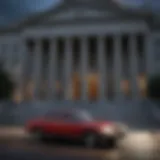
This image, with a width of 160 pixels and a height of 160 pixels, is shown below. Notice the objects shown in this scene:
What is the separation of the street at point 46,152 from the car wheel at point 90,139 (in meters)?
0.10

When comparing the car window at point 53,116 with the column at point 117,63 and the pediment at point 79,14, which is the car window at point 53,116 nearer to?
the pediment at point 79,14

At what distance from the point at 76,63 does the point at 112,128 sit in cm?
957

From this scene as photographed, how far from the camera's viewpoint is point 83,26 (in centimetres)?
1248

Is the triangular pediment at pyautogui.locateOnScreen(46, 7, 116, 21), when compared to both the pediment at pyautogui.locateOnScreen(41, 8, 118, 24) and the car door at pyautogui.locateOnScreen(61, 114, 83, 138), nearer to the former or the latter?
the pediment at pyautogui.locateOnScreen(41, 8, 118, 24)

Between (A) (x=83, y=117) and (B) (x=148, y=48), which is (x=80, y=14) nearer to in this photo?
(B) (x=148, y=48)

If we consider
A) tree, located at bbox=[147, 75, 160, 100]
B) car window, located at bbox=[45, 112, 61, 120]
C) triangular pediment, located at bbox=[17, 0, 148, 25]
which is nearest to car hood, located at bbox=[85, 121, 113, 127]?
car window, located at bbox=[45, 112, 61, 120]

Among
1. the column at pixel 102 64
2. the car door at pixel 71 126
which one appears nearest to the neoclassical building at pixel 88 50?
the column at pixel 102 64

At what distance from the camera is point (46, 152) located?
11.0 feet

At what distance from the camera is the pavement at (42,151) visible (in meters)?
3.26

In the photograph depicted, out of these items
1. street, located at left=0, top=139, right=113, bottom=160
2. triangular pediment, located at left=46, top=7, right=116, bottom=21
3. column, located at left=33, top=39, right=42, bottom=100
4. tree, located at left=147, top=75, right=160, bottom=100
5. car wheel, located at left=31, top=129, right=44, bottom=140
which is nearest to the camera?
street, located at left=0, top=139, right=113, bottom=160

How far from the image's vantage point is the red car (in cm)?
364

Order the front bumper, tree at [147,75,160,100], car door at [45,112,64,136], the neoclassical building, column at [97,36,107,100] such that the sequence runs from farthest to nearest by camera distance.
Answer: column at [97,36,107,100] → the neoclassical building → tree at [147,75,160,100] → car door at [45,112,64,136] → the front bumper

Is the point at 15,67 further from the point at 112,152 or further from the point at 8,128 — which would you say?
the point at 112,152

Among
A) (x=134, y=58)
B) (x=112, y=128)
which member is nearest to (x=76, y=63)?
(x=134, y=58)
